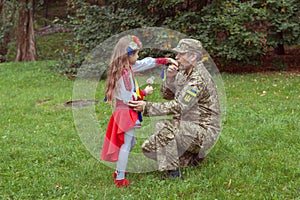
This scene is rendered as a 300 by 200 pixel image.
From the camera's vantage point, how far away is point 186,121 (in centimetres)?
436

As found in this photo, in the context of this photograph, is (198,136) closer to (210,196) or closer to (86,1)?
(210,196)

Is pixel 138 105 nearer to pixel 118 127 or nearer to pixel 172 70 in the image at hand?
pixel 118 127

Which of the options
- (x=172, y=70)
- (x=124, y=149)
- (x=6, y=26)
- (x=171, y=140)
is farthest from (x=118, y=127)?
(x=6, y=26)

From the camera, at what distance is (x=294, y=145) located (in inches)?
205

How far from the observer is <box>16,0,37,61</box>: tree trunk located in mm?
17109

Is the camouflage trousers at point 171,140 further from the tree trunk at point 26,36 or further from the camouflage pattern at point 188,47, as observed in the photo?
the tree trunk at point 26,36

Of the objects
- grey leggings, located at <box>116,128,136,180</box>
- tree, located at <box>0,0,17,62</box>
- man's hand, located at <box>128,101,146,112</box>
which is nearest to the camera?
man's hand, located at <box>128,101,146,112</box>

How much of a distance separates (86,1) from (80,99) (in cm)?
817

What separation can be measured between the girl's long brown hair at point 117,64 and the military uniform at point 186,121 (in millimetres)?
393

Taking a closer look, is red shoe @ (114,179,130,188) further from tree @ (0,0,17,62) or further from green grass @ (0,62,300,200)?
tree @ (0,0,17,62)

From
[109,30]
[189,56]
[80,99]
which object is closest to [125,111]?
[189,56]

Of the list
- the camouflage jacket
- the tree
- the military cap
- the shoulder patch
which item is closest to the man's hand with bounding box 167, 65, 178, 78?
the camouflage jacket

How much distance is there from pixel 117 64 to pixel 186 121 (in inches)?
37.4

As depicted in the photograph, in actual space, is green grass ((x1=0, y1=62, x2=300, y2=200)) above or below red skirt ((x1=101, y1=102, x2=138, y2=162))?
below
